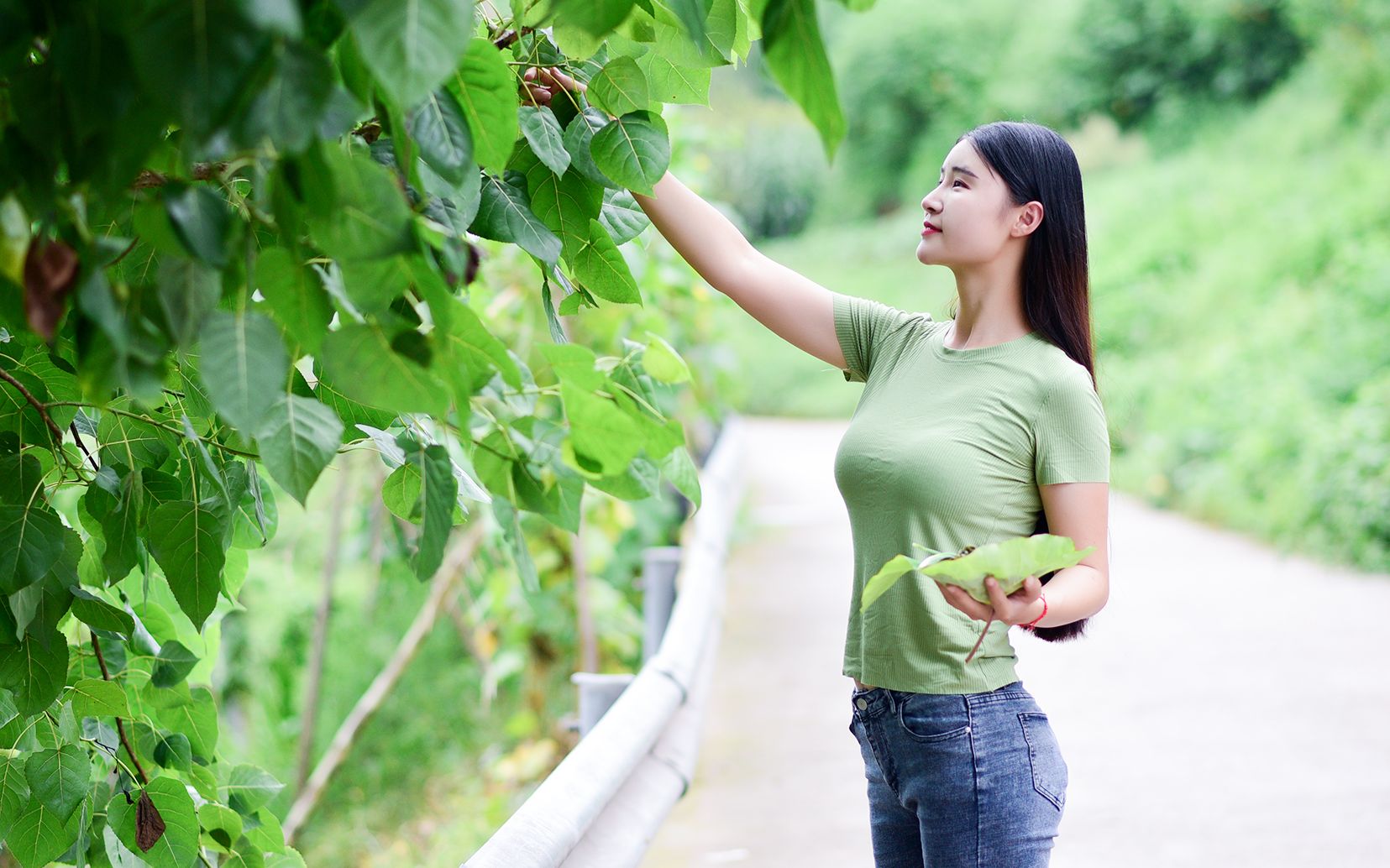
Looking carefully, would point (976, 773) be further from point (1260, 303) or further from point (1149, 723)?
point (1260, 303)

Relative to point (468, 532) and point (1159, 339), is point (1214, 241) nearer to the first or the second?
point (1159, 339)

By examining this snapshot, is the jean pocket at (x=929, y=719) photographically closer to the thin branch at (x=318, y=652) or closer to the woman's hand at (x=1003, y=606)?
the woman's hand at (x=1003, y=606)

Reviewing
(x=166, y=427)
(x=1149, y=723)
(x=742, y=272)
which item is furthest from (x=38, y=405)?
(x=1149, y=723)

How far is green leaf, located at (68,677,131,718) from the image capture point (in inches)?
56.9

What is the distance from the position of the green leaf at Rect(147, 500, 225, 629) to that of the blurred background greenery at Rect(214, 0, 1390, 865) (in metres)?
0.19

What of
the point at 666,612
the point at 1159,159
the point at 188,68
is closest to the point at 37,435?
the point at 188,68

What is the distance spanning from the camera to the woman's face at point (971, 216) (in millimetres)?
1910

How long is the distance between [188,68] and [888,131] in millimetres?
31950

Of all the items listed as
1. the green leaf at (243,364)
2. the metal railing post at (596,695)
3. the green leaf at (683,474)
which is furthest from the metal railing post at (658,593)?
the green leaf at (243,364)

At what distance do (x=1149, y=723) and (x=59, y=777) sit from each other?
4.24m

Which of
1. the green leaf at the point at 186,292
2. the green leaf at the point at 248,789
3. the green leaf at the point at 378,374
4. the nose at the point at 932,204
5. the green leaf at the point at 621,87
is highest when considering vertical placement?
the nose at the point at 932,204

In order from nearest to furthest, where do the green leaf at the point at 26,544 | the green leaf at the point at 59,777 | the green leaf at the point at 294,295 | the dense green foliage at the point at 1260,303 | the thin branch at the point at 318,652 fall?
the green leaf at the point at 294,295 → the green leaf at the point at 26,544 → the green leaf at the point at 59,777 → the thin branch at the point at 318,652 → the dense green foliage at the point at 1260,303

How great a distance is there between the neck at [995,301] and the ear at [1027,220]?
5cm

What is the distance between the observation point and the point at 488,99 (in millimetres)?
995
